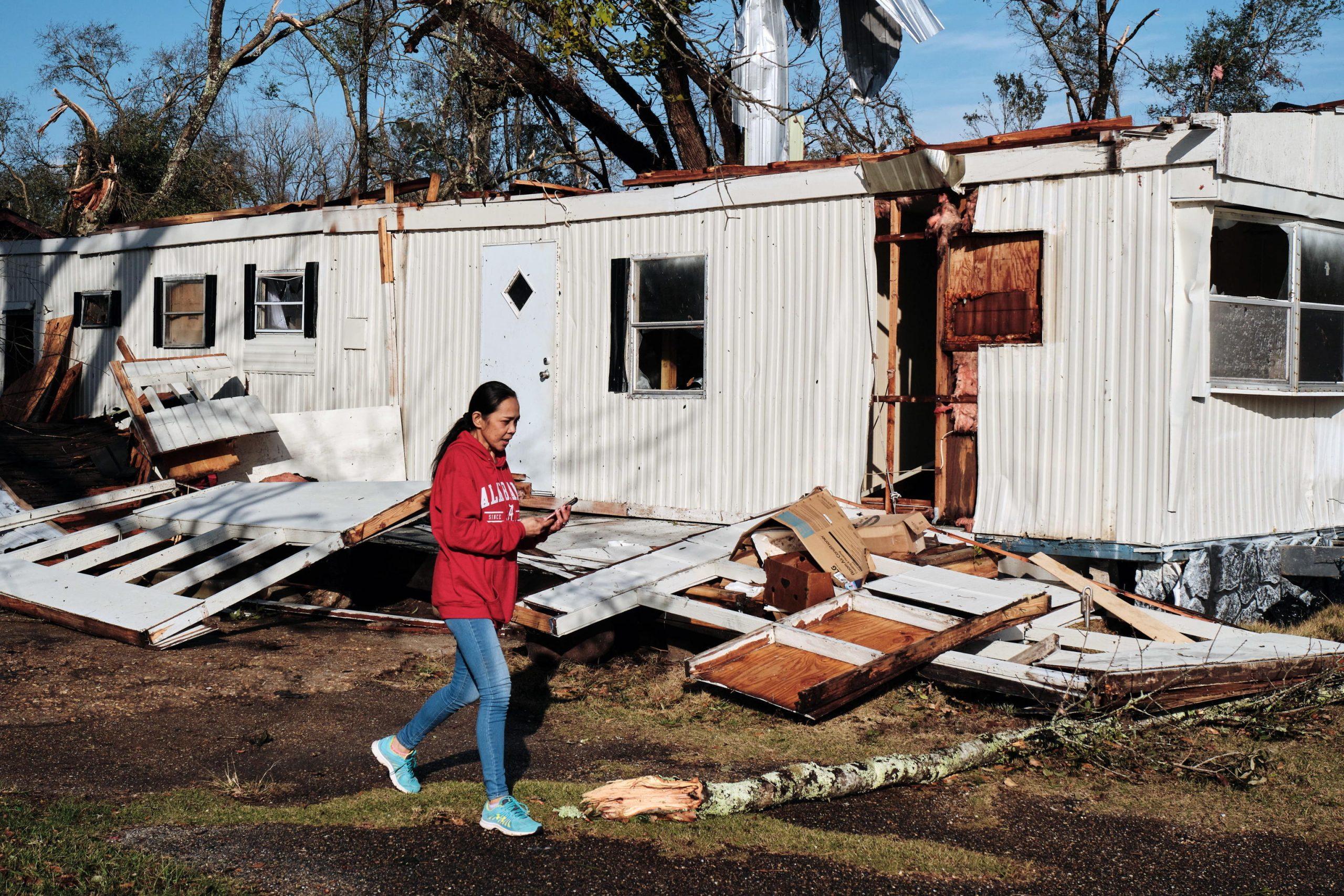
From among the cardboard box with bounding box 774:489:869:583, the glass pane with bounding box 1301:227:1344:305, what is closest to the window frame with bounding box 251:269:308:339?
the cardboard box with bounding box 774:489:869:583

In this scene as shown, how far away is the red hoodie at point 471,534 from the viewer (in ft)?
13.9

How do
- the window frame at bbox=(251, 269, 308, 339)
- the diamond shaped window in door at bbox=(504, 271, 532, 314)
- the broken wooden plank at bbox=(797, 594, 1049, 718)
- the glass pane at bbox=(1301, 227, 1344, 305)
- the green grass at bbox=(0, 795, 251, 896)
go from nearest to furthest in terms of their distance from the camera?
the green grass at bbox=(0, 795, 251, 896) < the broken wooden plank at bbox=(797, 594, 1049, 718) < the glass pane at bbox=(1301, 227, 1344, 305) < the diamond shaped window in door at bbox=(504, 271, 532, 314) < the window frame at bbox=(251, 269, 308, 339)

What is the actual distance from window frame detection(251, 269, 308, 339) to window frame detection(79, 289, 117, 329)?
8.63 ft

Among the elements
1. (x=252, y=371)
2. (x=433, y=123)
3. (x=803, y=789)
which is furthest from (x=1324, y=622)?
(x=433, y=123)

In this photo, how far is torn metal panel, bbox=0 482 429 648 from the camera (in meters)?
7.41

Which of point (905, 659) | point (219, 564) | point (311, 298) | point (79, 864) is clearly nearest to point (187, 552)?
point (219, 564)

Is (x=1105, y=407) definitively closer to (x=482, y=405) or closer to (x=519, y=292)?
(x=482, y=405)

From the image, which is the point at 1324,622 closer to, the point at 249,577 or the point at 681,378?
the point at 681,378

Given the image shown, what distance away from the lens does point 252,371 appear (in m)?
12.9

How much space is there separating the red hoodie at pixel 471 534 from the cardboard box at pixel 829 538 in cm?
334

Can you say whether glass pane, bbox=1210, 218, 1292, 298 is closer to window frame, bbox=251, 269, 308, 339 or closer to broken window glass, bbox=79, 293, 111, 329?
window frame, bbox=251, 269, 308, 339

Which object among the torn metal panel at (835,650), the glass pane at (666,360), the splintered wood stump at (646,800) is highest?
the glass pane at (666,360)

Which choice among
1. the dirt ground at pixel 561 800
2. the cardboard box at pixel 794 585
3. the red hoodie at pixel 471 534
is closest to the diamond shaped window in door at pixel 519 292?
the cardboard box at pixel 794 585

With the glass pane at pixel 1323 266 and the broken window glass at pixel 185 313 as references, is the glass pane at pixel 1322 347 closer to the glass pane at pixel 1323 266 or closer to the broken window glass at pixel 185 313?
the glass pane at pixel 1323 266
